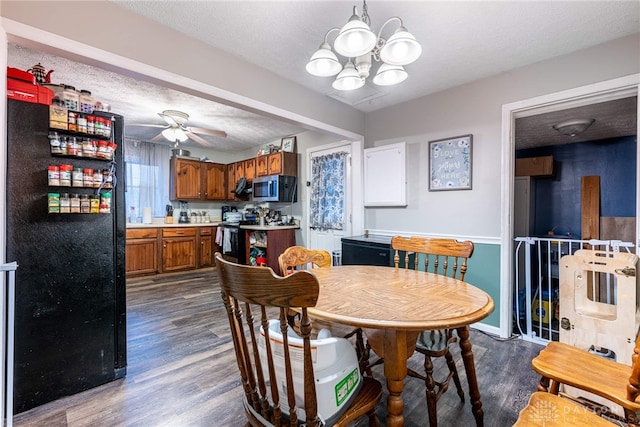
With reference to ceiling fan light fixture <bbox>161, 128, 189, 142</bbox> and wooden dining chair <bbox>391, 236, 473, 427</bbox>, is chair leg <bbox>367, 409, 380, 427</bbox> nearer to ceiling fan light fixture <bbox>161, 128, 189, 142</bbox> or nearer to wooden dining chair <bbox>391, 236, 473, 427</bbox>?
wooden dining chair <bbox>391, 236, 473, 427</bbox>

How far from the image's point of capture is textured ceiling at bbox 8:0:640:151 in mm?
1812

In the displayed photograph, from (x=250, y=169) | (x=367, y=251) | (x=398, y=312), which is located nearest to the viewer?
(x=398, y=312)

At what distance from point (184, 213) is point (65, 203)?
13.9 feet

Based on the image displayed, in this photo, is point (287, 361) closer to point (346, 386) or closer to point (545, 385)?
point (346, 386)

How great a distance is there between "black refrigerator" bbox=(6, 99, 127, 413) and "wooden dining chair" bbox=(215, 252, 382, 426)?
1.36 metres

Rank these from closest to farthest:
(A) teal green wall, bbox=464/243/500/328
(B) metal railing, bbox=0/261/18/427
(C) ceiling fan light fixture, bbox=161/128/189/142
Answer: (B) metal railing, bbox=0/261/18/427, (A) teal green wall, bbox=464/243/500/328, (C) ceiling fan light fixture, bbox=161/128/189/142

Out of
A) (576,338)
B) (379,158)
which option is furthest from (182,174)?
(576,338)

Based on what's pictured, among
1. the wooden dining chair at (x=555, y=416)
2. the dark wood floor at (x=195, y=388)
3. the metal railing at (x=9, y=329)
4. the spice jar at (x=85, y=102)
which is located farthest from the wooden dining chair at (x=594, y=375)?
the spice jar at (x=85, y=102)

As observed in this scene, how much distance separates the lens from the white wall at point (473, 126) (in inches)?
88.9

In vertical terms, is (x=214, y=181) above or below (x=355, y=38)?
below

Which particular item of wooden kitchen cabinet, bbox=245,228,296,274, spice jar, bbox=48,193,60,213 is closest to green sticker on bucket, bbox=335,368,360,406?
spice jar, bbox=48,193,60,213

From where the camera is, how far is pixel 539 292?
9.04 feet

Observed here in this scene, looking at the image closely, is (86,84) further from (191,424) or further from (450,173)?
(450,173)

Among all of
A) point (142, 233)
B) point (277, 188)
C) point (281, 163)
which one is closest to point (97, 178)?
point (277, 188)
